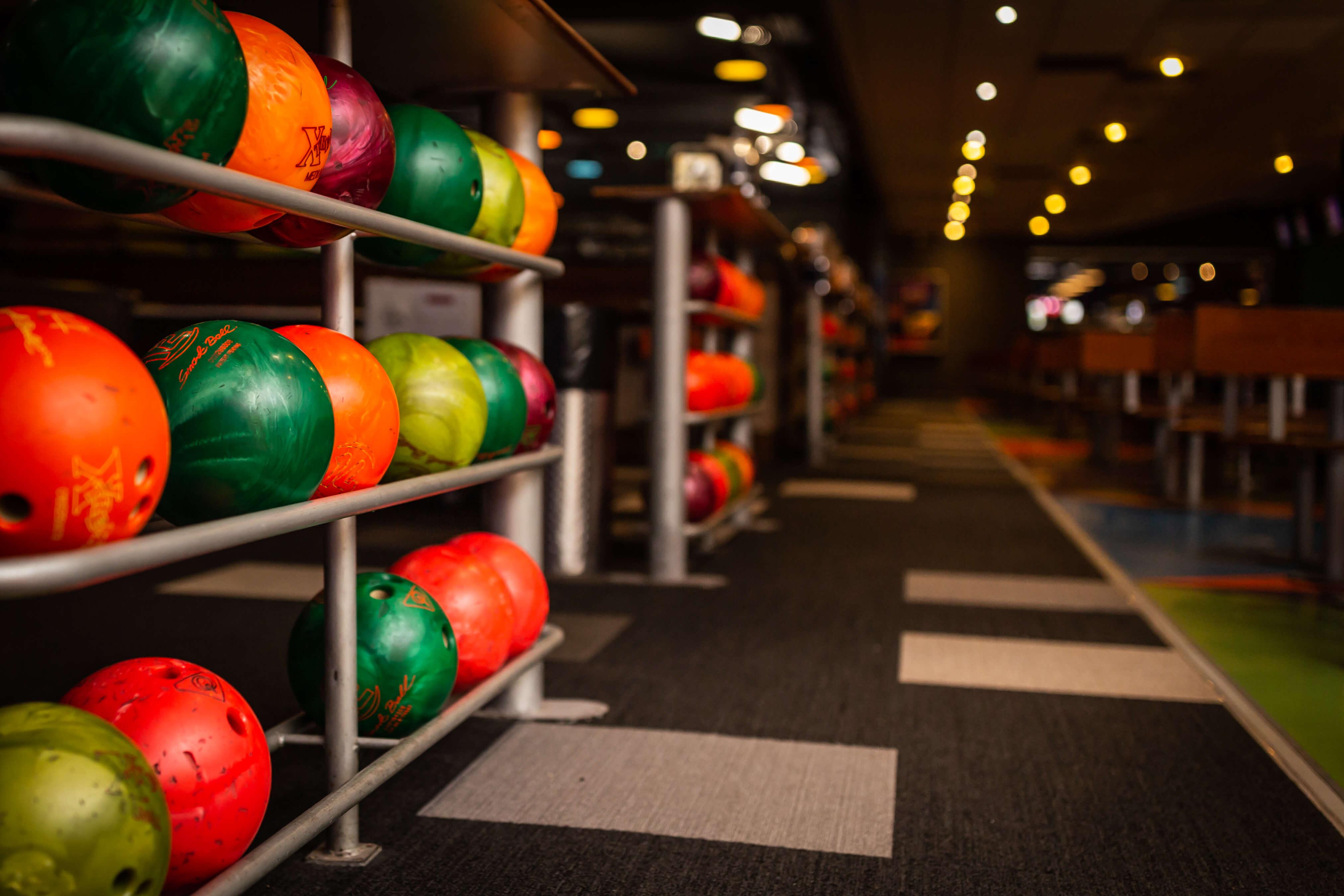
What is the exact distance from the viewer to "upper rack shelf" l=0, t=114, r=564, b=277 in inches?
36.6

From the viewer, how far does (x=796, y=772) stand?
2084 millimetres

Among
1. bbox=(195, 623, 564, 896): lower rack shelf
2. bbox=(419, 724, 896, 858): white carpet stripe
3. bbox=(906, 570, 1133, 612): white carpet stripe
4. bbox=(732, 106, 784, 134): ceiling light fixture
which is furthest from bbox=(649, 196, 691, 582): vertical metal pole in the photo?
bbox=(732, 106, 784, 134): ceiling light fixture

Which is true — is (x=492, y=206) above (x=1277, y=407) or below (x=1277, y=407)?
above

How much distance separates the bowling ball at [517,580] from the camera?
6.97ft

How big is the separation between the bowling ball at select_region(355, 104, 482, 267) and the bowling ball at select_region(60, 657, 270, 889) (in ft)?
2.53

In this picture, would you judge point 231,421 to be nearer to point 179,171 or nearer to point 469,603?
point 179,171

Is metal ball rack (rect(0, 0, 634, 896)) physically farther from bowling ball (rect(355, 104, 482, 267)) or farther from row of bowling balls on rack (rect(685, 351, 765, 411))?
row of bowling balls on rack (rect(685, 351, 765, 411))

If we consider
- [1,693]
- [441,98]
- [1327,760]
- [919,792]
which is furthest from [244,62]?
[1327,760]

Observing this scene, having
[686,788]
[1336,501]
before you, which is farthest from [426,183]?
[1336,501]

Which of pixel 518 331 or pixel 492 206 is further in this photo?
pixel 518 331

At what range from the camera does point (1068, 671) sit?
2787mm

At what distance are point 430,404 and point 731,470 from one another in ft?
9.04

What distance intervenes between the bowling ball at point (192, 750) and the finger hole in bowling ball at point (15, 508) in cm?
39

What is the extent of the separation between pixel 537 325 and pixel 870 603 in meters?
1.72
